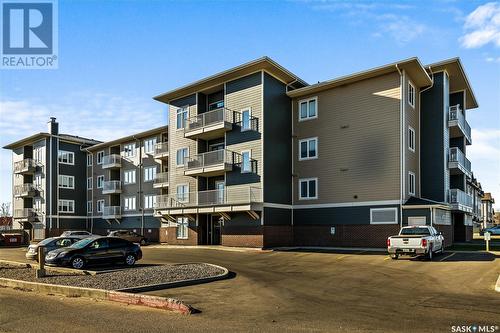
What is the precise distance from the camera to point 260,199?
1283 inches

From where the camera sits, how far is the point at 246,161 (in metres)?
34.2

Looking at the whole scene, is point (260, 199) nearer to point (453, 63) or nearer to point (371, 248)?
point (371, 248)

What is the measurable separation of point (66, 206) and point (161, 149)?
69.3ft

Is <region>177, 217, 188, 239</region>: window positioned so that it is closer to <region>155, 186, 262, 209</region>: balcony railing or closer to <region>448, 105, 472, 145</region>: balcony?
<region>155, 186, 262, 209</region>: balcony railing


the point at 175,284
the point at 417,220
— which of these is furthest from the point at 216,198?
the point at 175,284

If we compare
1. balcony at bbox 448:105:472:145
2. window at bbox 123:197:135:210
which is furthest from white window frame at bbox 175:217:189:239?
balcony at bbox 448:105:472:145

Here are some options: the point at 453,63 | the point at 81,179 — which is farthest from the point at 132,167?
the point at 453,63

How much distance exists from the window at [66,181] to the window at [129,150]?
431 inches

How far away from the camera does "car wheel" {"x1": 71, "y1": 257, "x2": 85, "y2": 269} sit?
65.9 ft

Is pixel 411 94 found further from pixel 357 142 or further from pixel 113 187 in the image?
pixel 113 187

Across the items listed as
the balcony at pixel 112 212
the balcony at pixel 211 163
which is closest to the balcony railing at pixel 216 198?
the balcony at pixel 211 163

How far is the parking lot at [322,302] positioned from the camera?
9.21m

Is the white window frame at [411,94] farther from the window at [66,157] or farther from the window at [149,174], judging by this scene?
the window at [66,157]

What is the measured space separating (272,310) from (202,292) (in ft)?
11.0
